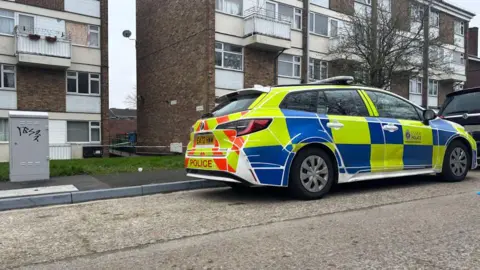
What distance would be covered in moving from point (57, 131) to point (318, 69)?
1481 centimetres

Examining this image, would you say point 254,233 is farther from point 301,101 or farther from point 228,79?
point 228,79

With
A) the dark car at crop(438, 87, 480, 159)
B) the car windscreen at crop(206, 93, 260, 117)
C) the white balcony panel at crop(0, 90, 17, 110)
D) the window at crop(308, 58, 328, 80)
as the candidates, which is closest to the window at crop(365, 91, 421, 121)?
the car windscreen at crop(206, 93, 260, 117)

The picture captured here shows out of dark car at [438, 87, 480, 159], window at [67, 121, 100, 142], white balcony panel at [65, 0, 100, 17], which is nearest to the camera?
dark car at [438, 87, 480, 159]

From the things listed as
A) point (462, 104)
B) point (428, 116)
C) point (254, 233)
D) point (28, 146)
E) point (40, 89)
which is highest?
point (40, 89)

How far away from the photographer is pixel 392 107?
273 inches

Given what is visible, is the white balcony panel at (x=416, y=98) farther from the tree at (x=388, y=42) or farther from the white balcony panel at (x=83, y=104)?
the white balcony panel at (x=83, y=104)

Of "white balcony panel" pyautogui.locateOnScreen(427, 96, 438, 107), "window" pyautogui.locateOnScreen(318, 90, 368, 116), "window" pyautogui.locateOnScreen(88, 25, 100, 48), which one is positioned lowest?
"window" pyautogui.locateOnScreen(318, 90, 368, 116)

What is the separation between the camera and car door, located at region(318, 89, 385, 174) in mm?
6098

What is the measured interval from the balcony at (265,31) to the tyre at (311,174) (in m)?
14.8

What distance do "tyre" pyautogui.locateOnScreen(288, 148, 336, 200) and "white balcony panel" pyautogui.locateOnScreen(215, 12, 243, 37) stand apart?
590 inches

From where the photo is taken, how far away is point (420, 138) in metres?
7.06

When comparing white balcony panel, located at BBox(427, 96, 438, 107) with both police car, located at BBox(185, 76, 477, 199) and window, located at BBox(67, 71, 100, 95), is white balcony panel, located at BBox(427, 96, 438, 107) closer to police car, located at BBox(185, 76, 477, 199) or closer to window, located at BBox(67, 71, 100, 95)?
window, located at BBox(67, 71, 100, 95)

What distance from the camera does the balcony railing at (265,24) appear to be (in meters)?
20.0

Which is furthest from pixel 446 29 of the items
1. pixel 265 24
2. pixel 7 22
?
pixel 7 22
